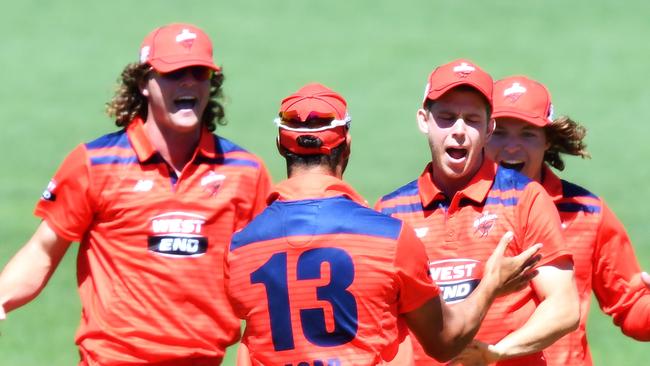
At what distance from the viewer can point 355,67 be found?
18.5m

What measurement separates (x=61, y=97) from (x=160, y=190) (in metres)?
10.6

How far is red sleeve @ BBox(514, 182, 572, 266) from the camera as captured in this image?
6480 mm

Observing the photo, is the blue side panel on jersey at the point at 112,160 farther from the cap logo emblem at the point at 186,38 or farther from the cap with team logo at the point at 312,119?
the cap with team logo at the point at 312,119

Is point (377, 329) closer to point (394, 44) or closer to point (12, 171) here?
point (12, 171)

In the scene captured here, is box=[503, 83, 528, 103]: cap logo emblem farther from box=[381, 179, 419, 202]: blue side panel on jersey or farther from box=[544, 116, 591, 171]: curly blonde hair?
box=[381, 179, 419, 202]: blue side panel on jersey

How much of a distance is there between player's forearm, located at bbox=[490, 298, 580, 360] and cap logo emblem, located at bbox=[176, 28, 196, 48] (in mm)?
2213

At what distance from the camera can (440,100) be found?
680 cm

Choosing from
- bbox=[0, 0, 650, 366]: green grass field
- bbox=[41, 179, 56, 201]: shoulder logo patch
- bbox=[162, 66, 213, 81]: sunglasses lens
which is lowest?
bbox=[0, 0, 650, 366]: green grass field

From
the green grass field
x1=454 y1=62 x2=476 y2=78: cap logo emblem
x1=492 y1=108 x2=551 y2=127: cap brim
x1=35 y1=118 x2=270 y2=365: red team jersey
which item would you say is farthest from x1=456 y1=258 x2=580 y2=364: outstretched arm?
the green grass field

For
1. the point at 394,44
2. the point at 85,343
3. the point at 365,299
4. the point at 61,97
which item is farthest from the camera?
the point at 394,44

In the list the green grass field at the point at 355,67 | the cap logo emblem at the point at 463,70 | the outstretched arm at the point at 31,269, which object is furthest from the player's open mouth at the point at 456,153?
the green grass field at the point at 355,67

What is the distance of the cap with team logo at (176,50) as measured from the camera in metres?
7.52

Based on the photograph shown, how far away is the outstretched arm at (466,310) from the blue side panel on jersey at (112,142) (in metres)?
2.10

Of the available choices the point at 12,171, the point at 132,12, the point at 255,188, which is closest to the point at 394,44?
the point at 132,12
